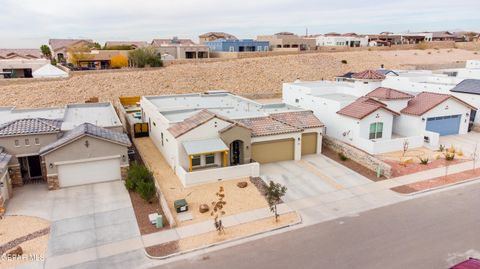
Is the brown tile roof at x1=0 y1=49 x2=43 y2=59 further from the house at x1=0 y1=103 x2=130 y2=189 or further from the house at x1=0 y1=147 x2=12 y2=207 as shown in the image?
the house at x1=0 y1=147 x2=12 y2=207

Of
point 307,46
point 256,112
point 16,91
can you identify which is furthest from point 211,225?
point 307,46

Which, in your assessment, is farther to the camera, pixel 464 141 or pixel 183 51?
pixel 183 51

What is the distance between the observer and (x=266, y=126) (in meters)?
26.5

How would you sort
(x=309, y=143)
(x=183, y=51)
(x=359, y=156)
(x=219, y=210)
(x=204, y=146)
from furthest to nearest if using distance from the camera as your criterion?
(x=183, y=51) < (x=309, y=143) < (x=359, y=156) < (x=204, y=146) < (x=219, y=210)

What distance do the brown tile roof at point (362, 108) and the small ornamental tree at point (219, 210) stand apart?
13.5 meters

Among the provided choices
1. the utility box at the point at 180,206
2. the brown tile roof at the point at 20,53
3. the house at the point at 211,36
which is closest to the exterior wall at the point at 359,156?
the utility box at the point at 180,206

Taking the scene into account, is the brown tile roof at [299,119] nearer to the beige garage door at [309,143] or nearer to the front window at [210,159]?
the beige garage door at [309,143]

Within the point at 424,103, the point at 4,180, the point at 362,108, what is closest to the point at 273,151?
the point at 362,108

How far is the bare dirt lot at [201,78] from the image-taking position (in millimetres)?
49938

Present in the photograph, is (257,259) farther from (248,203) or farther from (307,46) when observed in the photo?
(307,46)

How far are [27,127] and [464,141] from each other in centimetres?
3530

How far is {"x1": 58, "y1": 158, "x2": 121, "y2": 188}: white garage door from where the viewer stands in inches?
880

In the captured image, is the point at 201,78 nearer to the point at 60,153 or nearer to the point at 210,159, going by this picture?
the point at 210,159

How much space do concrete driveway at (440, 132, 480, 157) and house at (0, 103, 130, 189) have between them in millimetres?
26811
